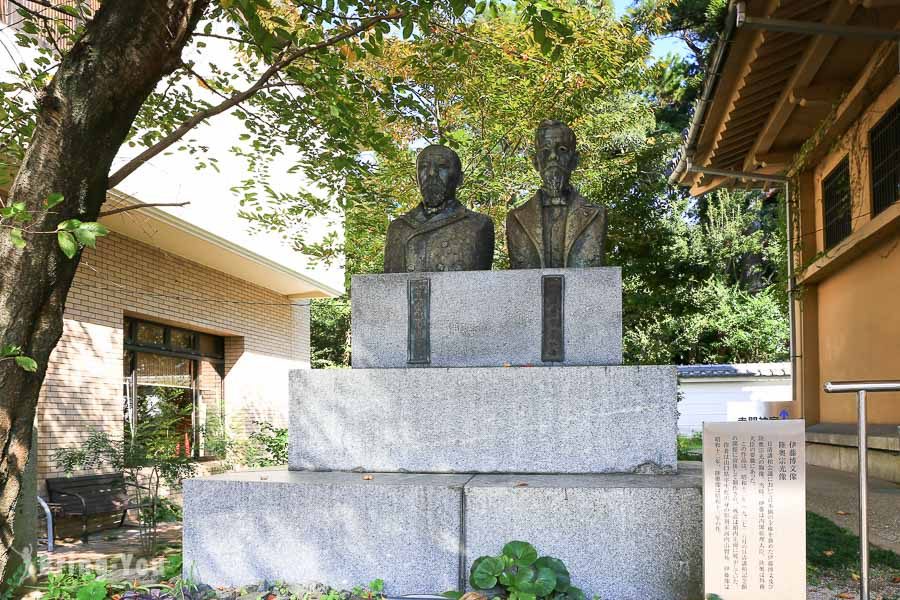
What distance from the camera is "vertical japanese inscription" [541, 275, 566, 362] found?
189 inches

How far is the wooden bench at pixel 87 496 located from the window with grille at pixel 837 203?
8918 mm

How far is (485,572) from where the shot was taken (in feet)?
12.6

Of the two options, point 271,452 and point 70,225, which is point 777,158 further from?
point 70,225

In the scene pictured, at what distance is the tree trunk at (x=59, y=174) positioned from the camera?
13.0 ft

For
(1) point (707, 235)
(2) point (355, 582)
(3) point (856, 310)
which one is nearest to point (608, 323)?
(2) point (355, 582)

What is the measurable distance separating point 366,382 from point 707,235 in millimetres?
21194

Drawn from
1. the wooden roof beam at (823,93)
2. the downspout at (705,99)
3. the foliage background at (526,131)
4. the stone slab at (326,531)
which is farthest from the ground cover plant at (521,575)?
the wooden roof beam at (823,93)

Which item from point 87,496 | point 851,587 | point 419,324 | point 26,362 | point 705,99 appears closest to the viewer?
point 26,362

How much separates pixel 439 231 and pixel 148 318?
8.61 metres

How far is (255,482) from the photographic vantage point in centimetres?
437

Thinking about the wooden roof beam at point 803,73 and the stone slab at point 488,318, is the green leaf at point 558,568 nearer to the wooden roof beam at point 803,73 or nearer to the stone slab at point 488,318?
the stone slab at point 488,318

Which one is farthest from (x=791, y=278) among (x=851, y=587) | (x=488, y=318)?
(x=488, y=318)

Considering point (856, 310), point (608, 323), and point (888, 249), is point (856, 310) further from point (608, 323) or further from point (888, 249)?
point (608, 323)

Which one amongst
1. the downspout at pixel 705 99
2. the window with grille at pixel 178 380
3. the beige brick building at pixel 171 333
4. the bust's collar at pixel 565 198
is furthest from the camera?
the window with grille at pixel 178 380
